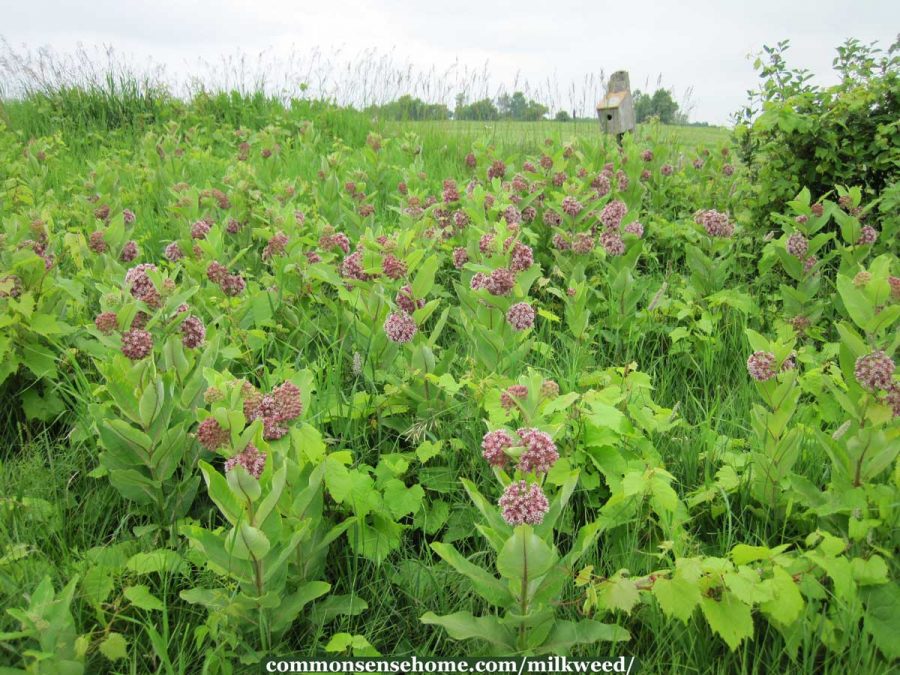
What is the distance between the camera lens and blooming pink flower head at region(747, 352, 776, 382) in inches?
82.3

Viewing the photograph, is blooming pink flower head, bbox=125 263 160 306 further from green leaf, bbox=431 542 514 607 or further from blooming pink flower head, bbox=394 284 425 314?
green leaf, bbox=431 542 514 607

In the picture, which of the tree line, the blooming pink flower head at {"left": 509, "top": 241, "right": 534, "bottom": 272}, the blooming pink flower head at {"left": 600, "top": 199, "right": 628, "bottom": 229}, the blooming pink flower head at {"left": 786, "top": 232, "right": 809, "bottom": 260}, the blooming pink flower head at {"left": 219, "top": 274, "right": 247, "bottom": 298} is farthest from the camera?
the tree line

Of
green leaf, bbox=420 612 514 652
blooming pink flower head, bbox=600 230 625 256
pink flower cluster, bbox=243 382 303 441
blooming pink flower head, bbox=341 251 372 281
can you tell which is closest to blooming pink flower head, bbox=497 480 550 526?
green leaf, bbox=420 612 514 652

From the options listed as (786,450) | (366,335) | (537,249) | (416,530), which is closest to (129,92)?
(537,249)

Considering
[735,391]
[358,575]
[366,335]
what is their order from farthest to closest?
1. [735,391]
2. [366,335]
3. [358,575]

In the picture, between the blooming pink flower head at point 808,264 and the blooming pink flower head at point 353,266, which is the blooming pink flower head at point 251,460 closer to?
the blooming pink flower head at point 353,266

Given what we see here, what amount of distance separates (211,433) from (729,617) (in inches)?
53.7

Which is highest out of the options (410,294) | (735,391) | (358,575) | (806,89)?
(806,89)

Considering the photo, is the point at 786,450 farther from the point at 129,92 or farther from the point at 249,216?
the point at 129,92

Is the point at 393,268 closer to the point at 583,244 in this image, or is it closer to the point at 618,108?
the point at 583,244

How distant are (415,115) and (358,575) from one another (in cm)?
929

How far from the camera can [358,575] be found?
2.04m

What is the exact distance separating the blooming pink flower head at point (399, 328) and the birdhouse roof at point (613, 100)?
5.61 meters

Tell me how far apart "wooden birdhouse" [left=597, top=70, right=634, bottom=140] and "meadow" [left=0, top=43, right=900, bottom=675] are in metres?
3.67
